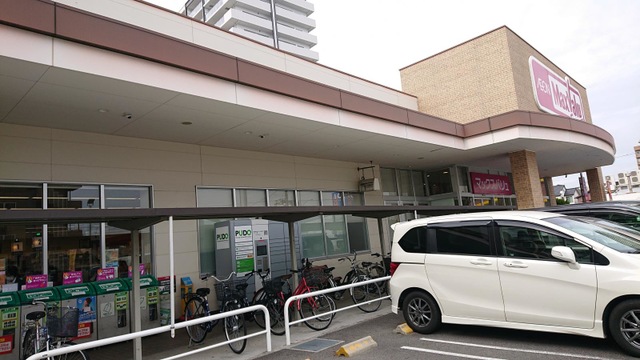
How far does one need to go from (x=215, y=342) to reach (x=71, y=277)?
3.02 m

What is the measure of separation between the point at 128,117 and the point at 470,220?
6.19 m

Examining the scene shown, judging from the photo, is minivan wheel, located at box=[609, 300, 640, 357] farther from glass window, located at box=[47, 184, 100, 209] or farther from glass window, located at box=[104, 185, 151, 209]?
glass window, located at box=[47, 184, 100, 209]

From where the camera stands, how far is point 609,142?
664 inches

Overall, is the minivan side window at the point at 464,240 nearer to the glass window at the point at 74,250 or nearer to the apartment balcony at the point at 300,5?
the glass window at the point at 74,250

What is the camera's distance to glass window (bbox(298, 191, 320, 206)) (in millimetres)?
12258

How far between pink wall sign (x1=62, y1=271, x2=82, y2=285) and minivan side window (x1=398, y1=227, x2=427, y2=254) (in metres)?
5.99

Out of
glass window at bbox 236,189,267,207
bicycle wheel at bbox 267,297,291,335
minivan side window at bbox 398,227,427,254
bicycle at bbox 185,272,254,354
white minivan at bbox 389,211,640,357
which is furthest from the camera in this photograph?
glass window at bbox 236,189,267,207

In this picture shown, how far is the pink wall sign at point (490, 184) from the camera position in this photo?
1727 centimetres

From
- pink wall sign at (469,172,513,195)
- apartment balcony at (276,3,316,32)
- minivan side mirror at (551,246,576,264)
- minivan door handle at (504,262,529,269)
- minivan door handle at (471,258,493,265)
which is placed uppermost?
apartment balcony at (276,3,316,32)

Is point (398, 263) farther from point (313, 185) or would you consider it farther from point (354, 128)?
point (313, 185)

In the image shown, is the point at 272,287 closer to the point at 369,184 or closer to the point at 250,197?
the point at 250,197

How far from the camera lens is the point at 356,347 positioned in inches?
218

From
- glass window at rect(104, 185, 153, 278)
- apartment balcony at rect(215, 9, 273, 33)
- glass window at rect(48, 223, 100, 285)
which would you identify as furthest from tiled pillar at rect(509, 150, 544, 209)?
apartment balcony at rect(215, 9, 273, 33)

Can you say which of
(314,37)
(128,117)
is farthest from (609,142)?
(314,37)
